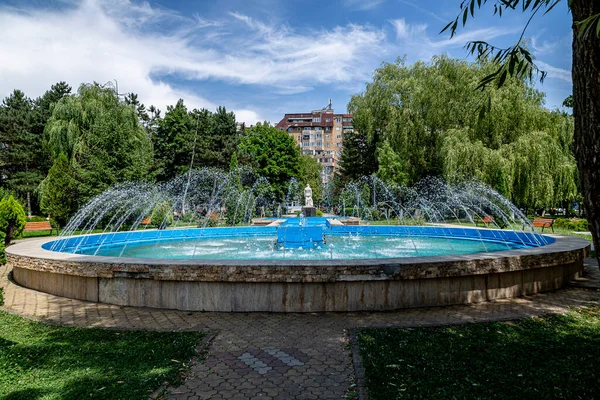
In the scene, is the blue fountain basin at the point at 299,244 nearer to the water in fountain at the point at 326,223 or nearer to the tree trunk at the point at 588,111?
the water in fountain at the point at 326,223

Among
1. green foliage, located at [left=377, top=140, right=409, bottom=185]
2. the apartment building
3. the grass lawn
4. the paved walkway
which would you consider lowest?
the paved walkway

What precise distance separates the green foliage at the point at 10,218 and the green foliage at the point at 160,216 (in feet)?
22.4

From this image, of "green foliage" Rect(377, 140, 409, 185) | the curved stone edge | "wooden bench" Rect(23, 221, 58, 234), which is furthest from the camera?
"green foliage" Rect(377, 140, 409, 185)

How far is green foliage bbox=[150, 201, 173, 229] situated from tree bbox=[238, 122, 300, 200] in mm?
22076

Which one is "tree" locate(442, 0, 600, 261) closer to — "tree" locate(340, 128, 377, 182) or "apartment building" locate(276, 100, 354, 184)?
"tree" locate(340, 128, 377, 182)

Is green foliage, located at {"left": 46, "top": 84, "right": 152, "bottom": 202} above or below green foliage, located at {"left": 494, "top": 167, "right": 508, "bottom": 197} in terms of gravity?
above

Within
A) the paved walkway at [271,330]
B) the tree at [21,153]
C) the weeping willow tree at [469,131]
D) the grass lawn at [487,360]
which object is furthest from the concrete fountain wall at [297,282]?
the tree at [21,153]

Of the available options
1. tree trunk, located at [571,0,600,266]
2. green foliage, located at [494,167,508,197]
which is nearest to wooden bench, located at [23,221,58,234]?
tree trunk, located at [571,0,600,266]

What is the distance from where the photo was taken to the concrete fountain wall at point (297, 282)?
228 inches

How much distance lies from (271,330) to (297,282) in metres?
0.94

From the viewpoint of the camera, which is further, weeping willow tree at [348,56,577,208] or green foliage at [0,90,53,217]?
green foliage at [0,90,53,217]

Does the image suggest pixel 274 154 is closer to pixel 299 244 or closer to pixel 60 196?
pixel 60 196

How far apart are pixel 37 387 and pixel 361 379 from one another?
2.89 metres

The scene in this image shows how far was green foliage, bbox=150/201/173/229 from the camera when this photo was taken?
20312 mm
